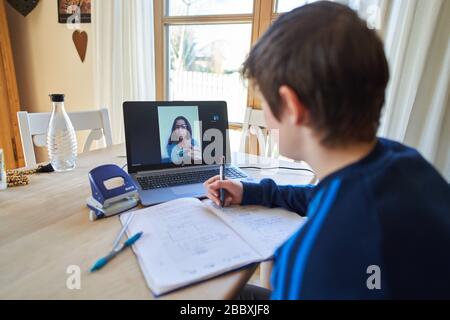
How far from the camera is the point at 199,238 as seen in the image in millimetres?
639

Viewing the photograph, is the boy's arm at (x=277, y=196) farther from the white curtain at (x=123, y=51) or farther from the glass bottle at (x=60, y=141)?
the white curtain at (x=123, y=51)

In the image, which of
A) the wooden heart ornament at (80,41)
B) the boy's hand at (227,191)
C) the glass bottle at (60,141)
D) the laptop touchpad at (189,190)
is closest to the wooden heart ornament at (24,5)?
the wooden heart ornament at (80,41)

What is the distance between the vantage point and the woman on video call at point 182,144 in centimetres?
106

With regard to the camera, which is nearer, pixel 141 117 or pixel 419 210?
pixel 419 210

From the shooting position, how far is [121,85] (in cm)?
211

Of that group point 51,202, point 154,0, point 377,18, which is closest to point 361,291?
point 51,202

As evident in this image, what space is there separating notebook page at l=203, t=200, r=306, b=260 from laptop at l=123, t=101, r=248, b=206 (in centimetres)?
15

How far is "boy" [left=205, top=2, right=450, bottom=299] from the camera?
0.39 m

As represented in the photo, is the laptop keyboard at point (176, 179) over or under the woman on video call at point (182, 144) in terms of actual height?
under

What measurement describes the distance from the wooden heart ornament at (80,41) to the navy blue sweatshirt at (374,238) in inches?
92.2

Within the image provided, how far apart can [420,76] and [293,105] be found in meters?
1.21

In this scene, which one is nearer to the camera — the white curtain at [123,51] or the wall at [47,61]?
the white curtain at [123,51]
